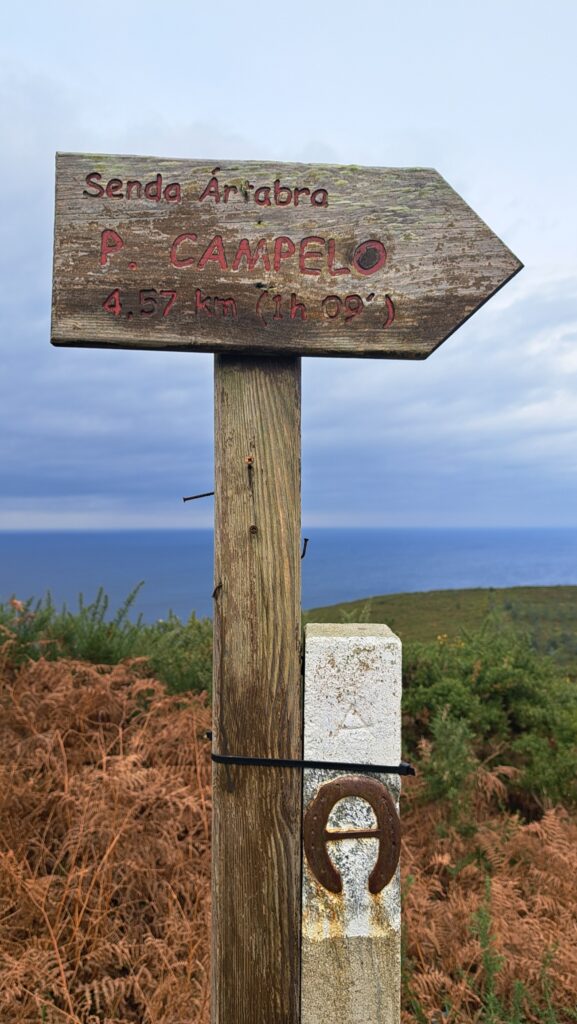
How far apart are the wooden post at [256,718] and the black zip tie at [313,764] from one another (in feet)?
0.07

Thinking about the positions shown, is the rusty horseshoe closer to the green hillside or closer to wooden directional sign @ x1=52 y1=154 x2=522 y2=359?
wooden directional sign @ x1=52 y1=154 x2=522 y2=359

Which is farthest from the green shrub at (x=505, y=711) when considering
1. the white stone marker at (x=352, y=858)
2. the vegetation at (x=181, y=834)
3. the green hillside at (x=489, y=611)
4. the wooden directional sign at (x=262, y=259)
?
the wooden directional sign at (x=262, y=259)

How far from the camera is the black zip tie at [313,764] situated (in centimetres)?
215

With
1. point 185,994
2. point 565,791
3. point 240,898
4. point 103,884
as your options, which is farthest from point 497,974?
point 565,791

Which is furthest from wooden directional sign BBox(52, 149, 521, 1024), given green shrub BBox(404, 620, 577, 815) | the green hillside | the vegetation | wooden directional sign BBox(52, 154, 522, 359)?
the green hillside

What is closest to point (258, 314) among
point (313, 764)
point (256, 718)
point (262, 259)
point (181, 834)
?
point (262, 259)

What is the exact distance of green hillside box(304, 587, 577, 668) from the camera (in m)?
8.93

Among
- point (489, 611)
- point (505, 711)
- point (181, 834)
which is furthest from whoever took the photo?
point (489, 611)

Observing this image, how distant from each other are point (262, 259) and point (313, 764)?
1.47 metres

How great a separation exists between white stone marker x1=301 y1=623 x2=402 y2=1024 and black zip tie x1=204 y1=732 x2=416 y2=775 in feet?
0.05

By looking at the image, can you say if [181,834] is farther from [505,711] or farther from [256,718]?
[505,711]

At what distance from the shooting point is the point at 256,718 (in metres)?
2.22

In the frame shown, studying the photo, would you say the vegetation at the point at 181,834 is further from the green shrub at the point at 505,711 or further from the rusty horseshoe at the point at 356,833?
the rusty horseshoe at the point at 356,833

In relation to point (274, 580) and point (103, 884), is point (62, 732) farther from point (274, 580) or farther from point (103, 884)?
point (274, 580)
